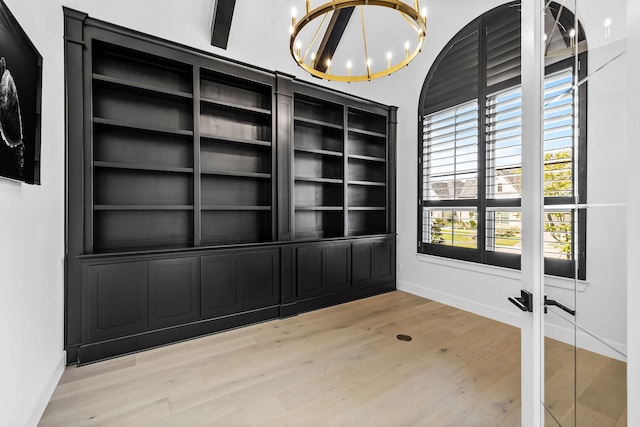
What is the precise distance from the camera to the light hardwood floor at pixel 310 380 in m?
1.73

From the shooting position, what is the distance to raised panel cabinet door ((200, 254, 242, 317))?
283 cm

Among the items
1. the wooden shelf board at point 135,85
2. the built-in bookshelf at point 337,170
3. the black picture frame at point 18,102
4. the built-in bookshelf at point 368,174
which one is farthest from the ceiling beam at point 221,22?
the built-in bookshelf at point 368,174

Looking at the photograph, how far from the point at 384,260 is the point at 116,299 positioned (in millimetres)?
3254

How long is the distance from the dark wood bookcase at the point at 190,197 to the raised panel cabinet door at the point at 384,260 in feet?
0.14

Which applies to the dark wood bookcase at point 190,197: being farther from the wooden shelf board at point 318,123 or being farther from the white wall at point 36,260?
the white wall at point 36,260

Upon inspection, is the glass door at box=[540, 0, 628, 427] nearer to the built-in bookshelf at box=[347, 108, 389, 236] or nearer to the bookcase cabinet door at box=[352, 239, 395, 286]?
the bookcase cabinet door at box=[352, 239, 395, 286]

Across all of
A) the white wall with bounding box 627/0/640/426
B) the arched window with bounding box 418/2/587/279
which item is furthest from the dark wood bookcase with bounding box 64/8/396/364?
the white wall with bounding box 627/0/640/426

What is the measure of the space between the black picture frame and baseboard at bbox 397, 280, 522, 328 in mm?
4142

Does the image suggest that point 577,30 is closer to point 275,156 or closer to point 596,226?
point 596,226

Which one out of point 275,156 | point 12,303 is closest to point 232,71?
point 275,156

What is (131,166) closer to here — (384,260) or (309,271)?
(309,271)

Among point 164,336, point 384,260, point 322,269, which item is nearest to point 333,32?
point 322,269

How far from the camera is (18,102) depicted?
1443 millimetres

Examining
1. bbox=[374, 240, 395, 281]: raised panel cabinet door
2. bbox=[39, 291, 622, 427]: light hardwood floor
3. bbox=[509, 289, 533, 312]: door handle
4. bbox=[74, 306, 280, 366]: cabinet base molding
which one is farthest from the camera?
bbox=[374, 240, 395, 281]: raised panel cabinet door
